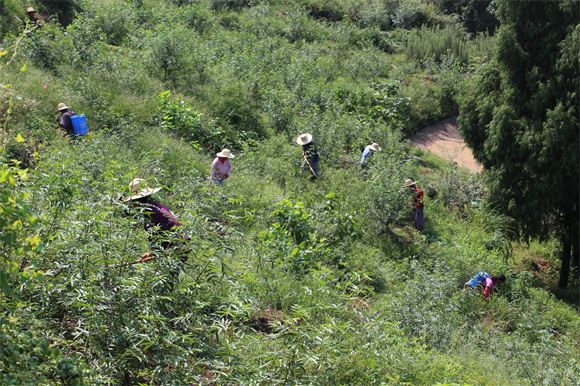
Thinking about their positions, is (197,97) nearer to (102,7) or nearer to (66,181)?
(102,7)

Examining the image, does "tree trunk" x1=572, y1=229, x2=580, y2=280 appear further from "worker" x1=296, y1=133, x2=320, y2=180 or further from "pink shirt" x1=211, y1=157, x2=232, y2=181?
"pink shirt" x1=211, y1=157, x2=232, y2=181

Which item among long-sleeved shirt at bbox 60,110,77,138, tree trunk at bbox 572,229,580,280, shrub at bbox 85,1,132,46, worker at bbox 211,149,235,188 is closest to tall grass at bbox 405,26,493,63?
tree trunk at bbox 572,229,580,280

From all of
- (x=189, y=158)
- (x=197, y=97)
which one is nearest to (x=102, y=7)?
(x=197, y=97)

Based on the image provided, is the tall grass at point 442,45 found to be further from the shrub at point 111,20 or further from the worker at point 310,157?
the shrub at point 111,20

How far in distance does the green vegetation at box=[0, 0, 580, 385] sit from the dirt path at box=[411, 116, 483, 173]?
1.58 ft

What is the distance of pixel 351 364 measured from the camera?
161 inches

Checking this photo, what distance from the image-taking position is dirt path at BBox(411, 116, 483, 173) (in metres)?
15.6

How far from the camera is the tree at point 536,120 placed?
1013cm

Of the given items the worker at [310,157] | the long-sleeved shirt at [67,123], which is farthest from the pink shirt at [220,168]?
the long-sleeved shirt at [67,123]

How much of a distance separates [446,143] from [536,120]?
5923 mm

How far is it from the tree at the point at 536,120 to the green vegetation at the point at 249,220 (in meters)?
0.93

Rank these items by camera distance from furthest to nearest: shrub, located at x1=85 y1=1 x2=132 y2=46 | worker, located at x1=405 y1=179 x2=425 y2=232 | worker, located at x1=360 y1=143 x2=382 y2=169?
shrub, located at x1=85 y1=1 x2=132 y2=46 → worker, located at x1=360 y1=143 x2=382 y2=169 → worker, located at x1=405 y1=179 x2=425 y2=232

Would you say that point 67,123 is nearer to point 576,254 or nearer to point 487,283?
point 487,283

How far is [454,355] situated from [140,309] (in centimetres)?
388
